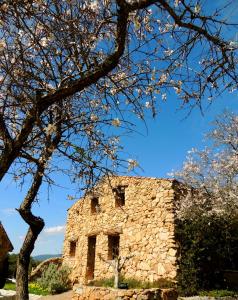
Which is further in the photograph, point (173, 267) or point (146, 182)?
point (146, 182)

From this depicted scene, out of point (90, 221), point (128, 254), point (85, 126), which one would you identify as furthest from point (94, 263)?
point (85, 126)

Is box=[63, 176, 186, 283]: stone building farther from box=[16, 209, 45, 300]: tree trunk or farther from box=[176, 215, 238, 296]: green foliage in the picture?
box=[16, 209, 45, 300]: tree trunk

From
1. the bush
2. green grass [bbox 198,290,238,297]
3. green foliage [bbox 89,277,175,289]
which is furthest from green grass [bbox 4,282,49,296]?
green grass [bbox 198,290,238,297]

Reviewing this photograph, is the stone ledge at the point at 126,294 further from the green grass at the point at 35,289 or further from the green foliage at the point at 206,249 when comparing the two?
the green grass at the point at 35,289

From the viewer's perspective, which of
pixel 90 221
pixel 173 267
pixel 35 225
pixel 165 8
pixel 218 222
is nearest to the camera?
pixel 165 8

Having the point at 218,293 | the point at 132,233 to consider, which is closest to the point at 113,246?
the point at 132,233

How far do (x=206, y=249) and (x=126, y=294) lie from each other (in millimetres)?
4600

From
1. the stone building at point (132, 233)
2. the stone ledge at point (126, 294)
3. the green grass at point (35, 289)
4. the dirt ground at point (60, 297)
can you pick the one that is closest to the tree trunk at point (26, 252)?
the stone ledge at point (126, 294)

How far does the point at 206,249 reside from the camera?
15.7 meters

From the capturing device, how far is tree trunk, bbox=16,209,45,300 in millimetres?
5953

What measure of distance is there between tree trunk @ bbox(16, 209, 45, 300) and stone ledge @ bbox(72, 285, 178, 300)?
6.77 m

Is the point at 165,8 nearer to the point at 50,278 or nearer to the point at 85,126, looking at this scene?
the point at 85,126

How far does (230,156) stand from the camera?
1590 centimetres

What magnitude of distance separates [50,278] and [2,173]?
16813mm
